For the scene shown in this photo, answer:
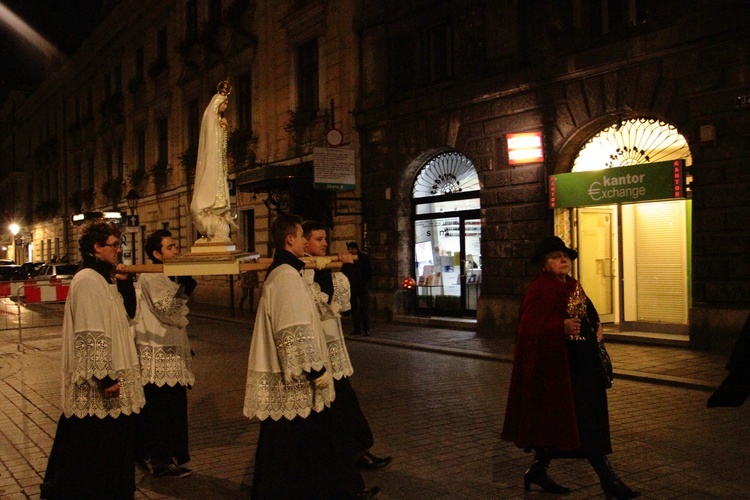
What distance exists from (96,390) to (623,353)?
9034mm

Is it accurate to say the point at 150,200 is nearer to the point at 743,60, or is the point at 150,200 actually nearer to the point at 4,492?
the point at 743,60

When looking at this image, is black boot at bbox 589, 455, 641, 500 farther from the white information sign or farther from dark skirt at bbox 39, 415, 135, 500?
the white information sign

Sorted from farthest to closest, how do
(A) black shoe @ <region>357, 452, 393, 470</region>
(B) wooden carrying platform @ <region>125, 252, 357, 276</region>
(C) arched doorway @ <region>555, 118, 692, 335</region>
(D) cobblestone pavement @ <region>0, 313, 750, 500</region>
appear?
(C) arched doorway @ <region>555, 118, 692, 335</region> < (A) black shoe @ <region>357, 452, 393, 470</region> < (D) cobblestone pavement @ <region>0, 313, 750, 500</region> < (B) wooden carrying platform @ <region>125, 252, 357, 276</region>

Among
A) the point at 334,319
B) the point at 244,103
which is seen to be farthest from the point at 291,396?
the point at 244,103

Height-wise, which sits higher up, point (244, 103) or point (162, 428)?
point (244, 103)

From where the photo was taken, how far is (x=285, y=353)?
168 inches

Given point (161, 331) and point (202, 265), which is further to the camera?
point (161, 331)

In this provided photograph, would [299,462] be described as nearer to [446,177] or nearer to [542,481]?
[542,481]

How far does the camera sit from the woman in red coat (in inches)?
193

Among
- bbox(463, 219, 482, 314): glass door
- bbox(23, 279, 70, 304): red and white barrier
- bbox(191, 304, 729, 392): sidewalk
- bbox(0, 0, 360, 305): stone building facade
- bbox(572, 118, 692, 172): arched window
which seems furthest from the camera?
bbox(0, 0, 360, 305): stone building facade

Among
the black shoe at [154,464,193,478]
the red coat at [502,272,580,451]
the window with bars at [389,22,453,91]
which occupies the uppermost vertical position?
the window with bars at [389,22,453,91]

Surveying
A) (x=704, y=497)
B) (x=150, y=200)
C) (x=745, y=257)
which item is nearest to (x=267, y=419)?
(x=704, y=497)

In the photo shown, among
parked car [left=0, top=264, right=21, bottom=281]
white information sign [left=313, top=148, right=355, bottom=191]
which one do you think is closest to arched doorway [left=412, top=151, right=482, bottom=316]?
white information sign [left=313, top=148, right=355, bottom=191]

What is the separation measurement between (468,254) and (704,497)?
454 inches
